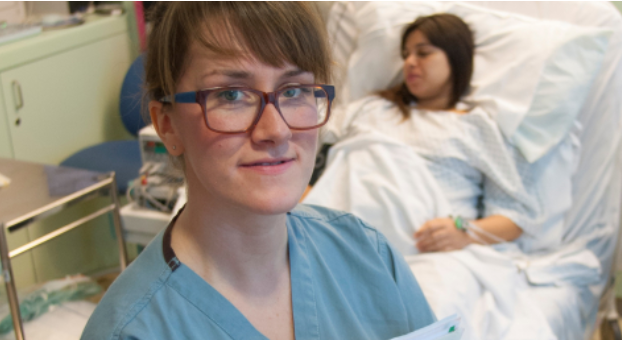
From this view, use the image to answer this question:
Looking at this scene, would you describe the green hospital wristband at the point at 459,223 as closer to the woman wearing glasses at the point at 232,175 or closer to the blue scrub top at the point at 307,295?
the blue scrub top at the point at 307,295

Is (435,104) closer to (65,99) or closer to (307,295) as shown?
(307,295)

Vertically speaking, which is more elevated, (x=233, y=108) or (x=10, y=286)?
(x=233, y=108)

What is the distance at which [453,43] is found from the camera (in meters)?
1.85

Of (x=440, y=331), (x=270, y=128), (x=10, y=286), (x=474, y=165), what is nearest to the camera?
(x=270, y=128)

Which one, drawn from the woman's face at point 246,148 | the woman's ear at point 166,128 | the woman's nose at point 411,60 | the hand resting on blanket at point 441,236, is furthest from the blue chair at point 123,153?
the woman's face at point 246,148

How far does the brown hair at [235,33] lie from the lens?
768 millimetres

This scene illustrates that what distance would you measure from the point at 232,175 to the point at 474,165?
3.71ft

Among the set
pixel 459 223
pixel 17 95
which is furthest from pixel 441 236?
pixel 17 95

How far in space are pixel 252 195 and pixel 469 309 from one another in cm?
80

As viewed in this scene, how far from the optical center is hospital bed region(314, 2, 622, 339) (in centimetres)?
168

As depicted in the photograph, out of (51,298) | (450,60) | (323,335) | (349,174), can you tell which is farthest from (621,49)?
(51,298)

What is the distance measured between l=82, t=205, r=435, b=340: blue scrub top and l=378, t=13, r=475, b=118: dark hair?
93cm

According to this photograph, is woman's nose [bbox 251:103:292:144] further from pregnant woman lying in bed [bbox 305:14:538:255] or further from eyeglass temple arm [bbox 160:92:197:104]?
pregnant woman lying in bed [bbox 305:14:538:255]

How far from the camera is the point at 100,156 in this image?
231 cm
